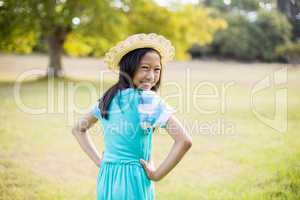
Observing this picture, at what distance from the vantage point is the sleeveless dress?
1.96 meters

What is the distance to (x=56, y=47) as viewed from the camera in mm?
16078

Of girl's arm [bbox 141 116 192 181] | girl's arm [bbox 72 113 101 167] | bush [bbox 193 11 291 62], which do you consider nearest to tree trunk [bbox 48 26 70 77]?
bush [bbox 193 11 291 62]

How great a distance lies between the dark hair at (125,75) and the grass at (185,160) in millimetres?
1867

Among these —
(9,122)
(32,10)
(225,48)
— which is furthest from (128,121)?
(225,48)

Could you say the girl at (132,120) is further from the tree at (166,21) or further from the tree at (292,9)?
the tree at (166,21)

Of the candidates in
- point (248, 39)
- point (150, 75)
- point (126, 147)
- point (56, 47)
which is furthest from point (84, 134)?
point (248, 39)

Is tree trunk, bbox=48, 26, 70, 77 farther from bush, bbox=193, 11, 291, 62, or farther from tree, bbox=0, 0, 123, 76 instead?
bush, bbox=193, 11, 291, 62

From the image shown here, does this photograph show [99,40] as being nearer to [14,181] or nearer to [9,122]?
[9,122]

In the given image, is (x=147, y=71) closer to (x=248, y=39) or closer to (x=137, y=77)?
(x=137, y=77)

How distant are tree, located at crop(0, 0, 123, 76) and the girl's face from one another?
11.5m

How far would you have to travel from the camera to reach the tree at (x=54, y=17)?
13570mm

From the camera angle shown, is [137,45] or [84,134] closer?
[137,45]

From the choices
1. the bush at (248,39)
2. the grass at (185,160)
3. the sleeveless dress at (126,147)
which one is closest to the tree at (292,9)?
the grass at (185,160)

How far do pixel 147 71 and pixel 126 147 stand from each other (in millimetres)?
400
